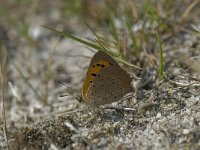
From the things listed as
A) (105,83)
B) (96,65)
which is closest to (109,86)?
(105,83)

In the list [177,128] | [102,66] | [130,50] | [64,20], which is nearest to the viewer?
[177,128]

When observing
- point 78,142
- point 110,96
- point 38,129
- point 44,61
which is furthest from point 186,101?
point 44,61

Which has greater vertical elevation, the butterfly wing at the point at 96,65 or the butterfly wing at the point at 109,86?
the butterfly wing at the point at 96,65

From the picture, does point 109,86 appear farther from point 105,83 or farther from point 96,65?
point 96,65

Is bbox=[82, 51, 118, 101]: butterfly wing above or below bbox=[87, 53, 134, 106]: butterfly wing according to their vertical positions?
above

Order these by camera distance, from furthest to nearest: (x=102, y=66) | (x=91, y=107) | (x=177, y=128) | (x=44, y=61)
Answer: (x=44, y=61), (x=91, y=107), (x=102, y=66), (x=177, y=128)

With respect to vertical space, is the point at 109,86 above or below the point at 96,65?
below

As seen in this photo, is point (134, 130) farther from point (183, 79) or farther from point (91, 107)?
point (183, 79)

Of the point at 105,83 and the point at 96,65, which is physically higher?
the point at 96,65
